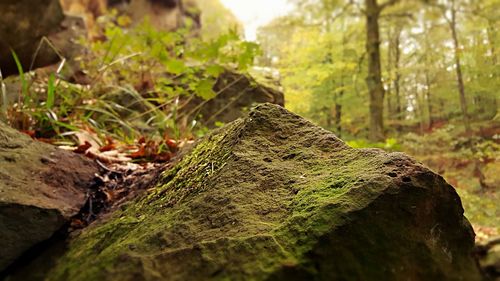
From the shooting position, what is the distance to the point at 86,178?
161cm

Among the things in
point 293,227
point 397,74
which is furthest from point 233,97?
point 397,74

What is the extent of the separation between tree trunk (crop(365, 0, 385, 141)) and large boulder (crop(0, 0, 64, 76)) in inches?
219

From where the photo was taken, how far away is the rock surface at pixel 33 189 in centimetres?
115

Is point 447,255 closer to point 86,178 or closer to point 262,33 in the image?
point 86,178

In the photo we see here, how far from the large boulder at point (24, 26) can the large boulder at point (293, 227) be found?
2.50m

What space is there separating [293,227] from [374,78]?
6.62 metres

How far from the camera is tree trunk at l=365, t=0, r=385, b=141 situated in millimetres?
6742

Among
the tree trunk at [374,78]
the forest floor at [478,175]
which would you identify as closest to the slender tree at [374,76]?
the tree trunk at [374,78]

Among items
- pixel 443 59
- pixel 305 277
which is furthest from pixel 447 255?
pixel 443 59

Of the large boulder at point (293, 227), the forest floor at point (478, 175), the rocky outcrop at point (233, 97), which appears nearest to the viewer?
the large boulder at point (293, 227)

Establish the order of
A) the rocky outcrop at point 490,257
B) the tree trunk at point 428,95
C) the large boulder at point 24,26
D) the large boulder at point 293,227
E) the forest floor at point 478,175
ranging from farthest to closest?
the tree trunk at point 428,95 → the large boulder at point 24,26 → the forest floor at point 478,175 → the rocky outcrop at point 490,257 → the large boulder at point 293,227

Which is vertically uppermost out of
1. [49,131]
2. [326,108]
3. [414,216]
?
[49,131]

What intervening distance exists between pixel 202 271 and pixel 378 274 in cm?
44

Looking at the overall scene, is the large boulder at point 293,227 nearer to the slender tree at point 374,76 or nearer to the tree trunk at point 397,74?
the slender tree at point 374,76
